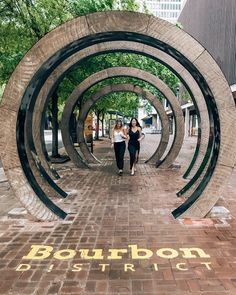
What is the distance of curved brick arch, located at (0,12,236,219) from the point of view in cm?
613

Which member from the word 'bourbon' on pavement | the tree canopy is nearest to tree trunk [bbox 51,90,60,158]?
the tree canopy

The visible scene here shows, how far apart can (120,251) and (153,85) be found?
31.6 feet

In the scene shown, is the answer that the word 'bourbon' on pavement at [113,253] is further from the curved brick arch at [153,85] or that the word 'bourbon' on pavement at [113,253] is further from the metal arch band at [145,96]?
Answer: the metal arch band at [145,96]

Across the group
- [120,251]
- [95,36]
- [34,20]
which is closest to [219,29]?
[34,20]

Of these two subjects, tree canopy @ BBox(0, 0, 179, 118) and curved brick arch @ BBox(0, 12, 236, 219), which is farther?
tree canopy @ BBox(0, 0, 179, 118)

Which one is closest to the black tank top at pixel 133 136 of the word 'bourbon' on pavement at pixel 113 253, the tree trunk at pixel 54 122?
the tree trunk at pixel 54 122

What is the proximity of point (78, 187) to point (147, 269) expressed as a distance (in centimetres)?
548

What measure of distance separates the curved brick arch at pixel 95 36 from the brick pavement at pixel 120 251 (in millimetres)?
639

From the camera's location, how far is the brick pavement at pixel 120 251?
→ 3.99 m

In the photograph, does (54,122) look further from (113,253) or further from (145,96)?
(113,253)

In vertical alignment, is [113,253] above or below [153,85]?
below

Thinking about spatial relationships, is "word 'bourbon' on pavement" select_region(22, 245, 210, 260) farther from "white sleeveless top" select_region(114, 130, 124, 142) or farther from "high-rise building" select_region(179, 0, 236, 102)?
"high-rise building" select_region(179, 0, 236, 102)

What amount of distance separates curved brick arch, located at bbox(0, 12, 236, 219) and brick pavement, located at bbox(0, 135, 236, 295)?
639 millimetres

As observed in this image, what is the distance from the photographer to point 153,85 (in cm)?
1376
